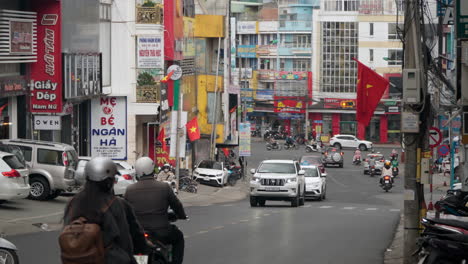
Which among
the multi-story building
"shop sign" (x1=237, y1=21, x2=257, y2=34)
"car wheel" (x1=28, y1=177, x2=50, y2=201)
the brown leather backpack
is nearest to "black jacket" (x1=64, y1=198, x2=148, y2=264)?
the brown leather backpack

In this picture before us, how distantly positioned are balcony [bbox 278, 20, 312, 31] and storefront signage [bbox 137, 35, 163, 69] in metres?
58.7

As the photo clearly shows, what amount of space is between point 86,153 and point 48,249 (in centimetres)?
2762

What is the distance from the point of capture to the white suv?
31656mm

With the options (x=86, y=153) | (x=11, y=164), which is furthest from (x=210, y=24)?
(x=11, y=164)

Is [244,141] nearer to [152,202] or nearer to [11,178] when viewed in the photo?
[11,178]

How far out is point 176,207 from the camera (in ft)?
32.3

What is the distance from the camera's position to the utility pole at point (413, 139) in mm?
14297

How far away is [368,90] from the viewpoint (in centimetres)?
1711

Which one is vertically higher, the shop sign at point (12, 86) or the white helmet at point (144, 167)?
the shop sign at point (12, 86)

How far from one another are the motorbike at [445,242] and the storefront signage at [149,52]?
112 feet

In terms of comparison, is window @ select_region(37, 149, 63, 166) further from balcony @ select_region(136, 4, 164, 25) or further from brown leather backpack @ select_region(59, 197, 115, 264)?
brown leather backpack @ select_region(59, 197, 115, 264)

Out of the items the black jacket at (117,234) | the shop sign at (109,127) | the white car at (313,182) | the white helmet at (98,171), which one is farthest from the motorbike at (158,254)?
the shop sign at (109,127)

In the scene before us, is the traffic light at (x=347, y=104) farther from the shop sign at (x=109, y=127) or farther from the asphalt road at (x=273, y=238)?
the asphalt road at (x=273, y=238)

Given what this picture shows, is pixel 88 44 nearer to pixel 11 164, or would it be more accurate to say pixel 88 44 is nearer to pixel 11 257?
pixel 11 164
